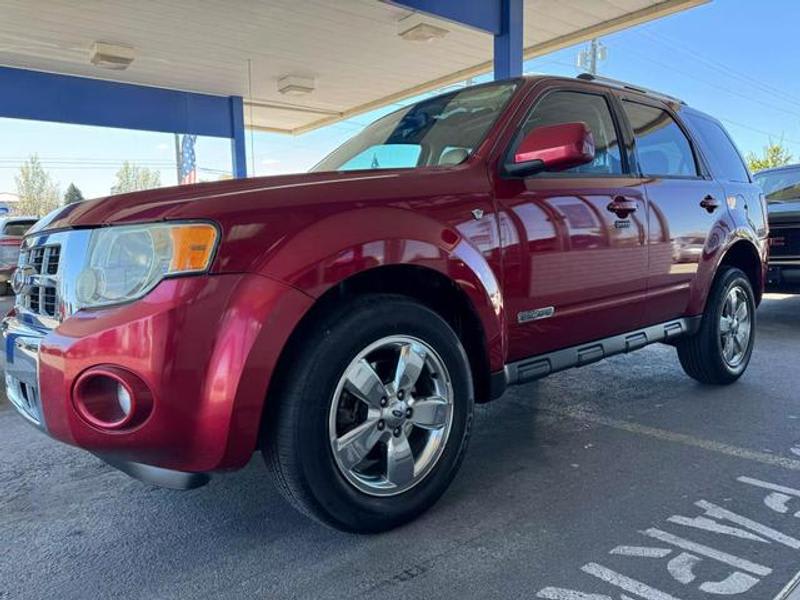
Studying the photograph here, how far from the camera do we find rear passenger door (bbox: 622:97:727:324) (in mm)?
3783

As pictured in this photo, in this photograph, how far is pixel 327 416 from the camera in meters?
2.24

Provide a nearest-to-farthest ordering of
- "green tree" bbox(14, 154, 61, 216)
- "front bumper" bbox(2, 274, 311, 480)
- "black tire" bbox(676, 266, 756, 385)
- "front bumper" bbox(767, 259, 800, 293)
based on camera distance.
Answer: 1. "front bumper" bbox(2, 274, 311, 480)
2. "black tire" bbox(676, 266, 756, 385)
3. "front bumper" bbox(767, 259, 800, 293)
4. "green tree" bbox(14, 154, 61, 216)

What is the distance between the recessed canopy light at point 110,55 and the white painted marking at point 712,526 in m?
11.0

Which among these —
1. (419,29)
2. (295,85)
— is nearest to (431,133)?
(419,29)

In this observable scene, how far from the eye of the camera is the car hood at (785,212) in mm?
7008

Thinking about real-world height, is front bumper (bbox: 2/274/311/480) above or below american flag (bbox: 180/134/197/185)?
below

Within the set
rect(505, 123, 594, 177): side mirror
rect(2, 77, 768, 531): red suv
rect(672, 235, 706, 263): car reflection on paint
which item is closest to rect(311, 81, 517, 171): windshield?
rect(2, 77, 768, 531): red suv

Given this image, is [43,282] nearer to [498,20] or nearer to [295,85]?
[498,20]

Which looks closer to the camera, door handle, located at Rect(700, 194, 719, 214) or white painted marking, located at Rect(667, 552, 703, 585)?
white painted marking, located at Rect(667, 552, 703, 585)

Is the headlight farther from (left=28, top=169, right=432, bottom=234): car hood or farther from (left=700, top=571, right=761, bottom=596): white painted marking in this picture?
Answer: (left=700, top=571, right=761, bottom=596): white painted marking

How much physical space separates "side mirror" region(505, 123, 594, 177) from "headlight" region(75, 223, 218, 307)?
1.47 m

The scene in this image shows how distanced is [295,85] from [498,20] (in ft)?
19.4

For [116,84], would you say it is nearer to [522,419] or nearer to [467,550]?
[522,419]

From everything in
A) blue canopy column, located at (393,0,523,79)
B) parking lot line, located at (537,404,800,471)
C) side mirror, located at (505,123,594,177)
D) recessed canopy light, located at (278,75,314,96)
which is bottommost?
parking lot line, located at (537,404,800,471)
